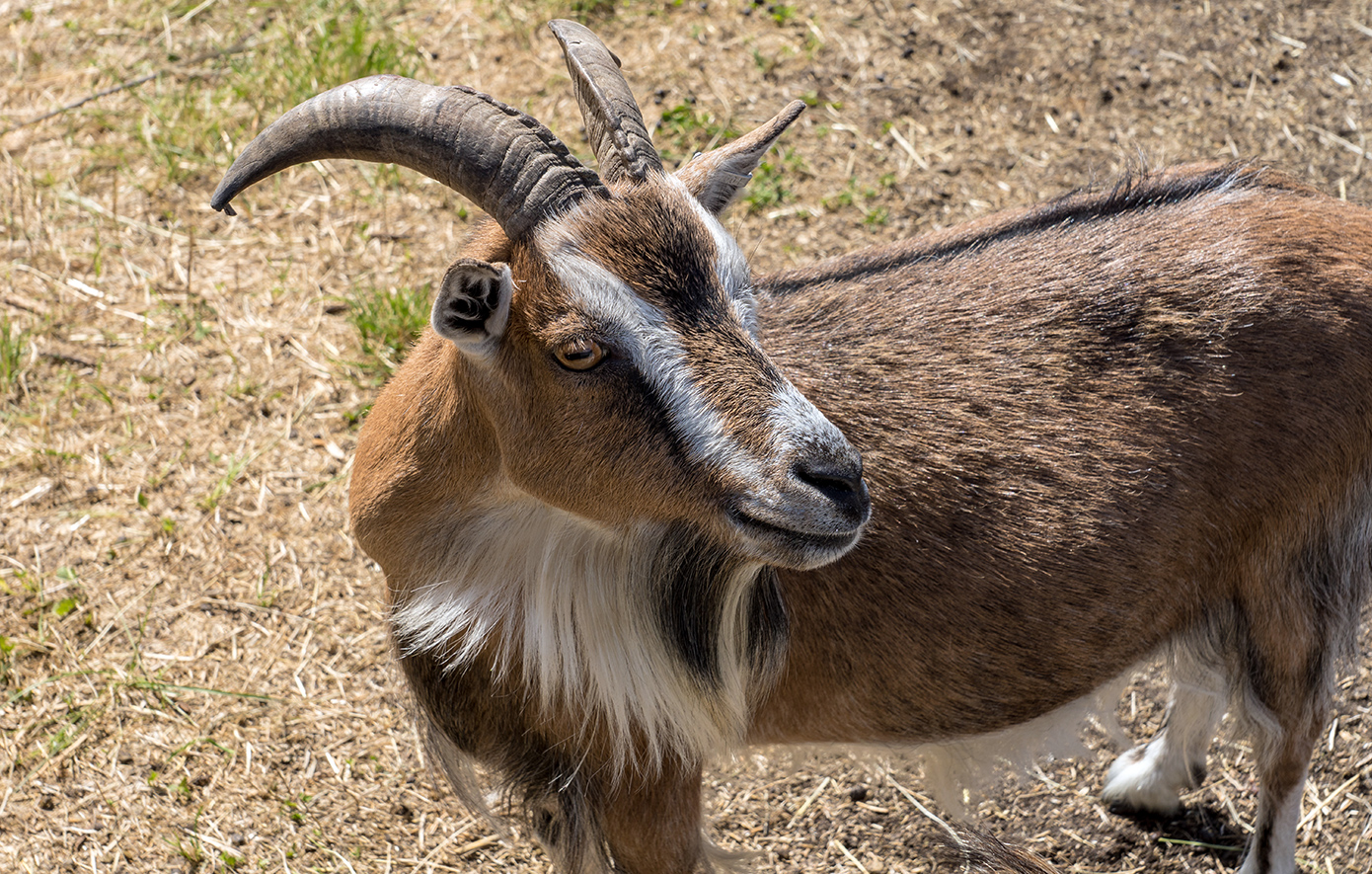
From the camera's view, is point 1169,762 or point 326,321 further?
point 326,321

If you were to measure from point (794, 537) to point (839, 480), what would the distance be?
0.15m

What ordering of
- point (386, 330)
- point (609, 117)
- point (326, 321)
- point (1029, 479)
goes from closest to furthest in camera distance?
1. point (609, 117)
2. point (1029, 479)
3. point (386, 330)
4. point (326, 321)

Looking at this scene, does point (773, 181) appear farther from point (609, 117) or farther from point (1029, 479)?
point (609, 117)

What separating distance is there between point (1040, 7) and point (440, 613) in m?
5.20

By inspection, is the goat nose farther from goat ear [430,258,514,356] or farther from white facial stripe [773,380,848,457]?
goat ear [430,258,514,356]

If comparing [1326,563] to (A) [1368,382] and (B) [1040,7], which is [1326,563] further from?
(B) [1040,7]

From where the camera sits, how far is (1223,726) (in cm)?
403

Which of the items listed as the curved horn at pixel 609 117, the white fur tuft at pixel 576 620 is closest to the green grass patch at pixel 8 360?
the white fur tuft at pixel 576 620

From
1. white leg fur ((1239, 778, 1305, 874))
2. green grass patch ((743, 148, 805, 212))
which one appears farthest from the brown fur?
green grass patch ((743, 148, 805, 212))

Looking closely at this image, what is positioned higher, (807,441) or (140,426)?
(807,441)

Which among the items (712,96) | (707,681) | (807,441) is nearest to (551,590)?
(707,681)

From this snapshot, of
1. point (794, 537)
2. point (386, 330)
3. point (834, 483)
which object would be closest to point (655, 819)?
point (794, 537)

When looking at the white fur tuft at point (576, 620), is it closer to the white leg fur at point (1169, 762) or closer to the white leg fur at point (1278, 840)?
the white leg fur at point (1169, 762)

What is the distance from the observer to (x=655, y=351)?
236 centimetres
